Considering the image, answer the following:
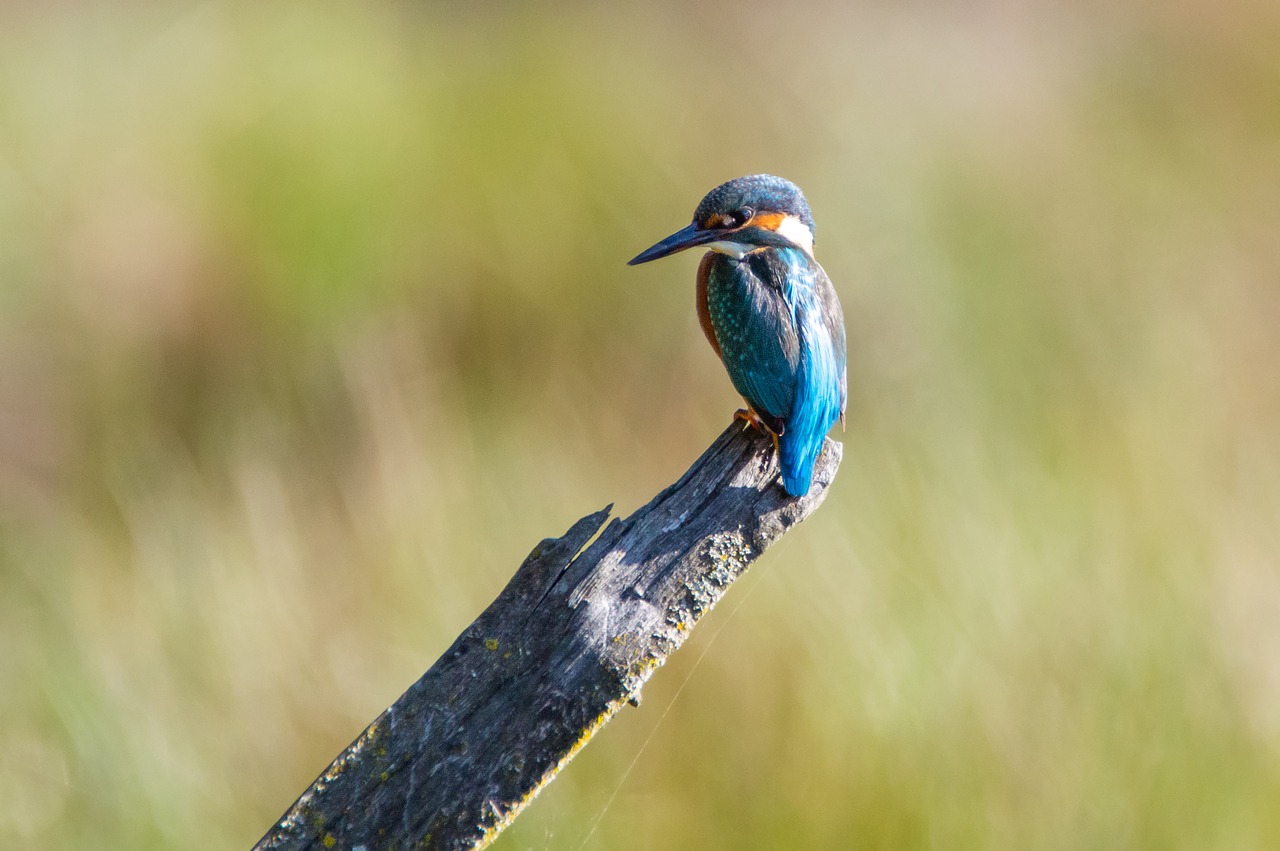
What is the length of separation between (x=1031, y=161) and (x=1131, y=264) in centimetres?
77

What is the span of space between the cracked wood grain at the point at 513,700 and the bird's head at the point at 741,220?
3.24 ft

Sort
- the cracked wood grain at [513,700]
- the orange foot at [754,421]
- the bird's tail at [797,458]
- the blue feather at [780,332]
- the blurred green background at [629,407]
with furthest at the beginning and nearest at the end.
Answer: the blurred green background at [629,407], the blue feather at [780,332], the orange foot at [754,421], the bird's tail at [797,458], the cracked wood grain at [513,700]

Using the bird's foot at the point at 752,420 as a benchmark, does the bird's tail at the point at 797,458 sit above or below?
below

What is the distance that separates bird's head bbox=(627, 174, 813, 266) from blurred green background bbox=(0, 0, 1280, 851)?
34.2 inches

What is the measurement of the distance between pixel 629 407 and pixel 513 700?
10.2 feet

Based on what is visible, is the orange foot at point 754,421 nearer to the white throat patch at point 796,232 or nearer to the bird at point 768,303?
the bird at point 768,303

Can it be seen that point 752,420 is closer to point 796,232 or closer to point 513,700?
point 796,232

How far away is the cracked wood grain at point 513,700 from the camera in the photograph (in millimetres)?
1241

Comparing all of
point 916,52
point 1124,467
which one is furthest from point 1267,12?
point 1124,467

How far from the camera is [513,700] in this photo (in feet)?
4.16

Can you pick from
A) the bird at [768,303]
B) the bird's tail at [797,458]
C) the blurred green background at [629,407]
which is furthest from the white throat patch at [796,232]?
the blurred green background at [629,407]

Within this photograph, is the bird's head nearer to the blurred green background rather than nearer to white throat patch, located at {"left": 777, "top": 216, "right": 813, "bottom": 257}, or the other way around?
white throat patch, located at {"left": 777, "top": 216, "right": 813, "bottom": 257}

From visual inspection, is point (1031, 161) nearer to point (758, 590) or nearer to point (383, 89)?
point (383, 89)

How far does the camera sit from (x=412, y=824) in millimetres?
1233
